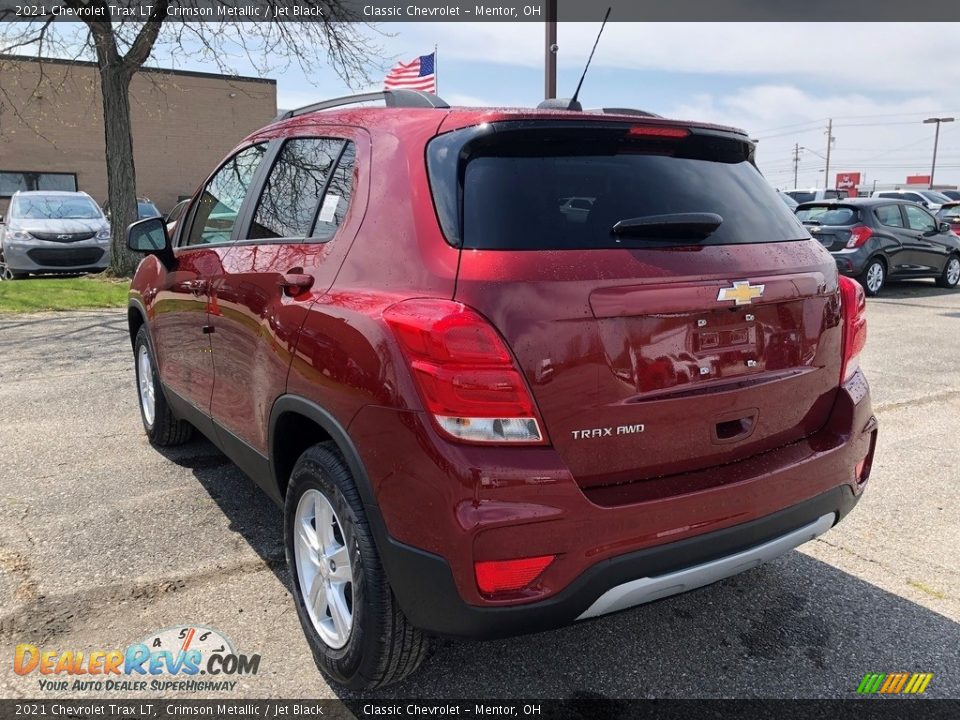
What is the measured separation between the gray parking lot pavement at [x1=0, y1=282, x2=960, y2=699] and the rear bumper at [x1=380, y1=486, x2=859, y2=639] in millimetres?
537

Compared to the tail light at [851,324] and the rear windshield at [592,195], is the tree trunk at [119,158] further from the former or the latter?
the tail light at [851,324]

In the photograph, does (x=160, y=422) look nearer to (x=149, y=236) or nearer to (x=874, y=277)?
(x=149, y=236)

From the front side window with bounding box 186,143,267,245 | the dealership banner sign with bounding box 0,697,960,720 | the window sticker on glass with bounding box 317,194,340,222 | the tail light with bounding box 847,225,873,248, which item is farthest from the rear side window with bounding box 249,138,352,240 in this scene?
the tail light with bounding box 847,225,873,248

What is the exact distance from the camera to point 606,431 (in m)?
2.05

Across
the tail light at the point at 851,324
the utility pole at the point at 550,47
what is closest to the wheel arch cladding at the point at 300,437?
the tail light at the point at 851,324

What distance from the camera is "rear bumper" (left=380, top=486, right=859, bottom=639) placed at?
78.2 inches

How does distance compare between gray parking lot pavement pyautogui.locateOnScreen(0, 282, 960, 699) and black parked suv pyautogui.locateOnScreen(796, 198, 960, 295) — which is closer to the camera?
gray parking lot pavement pyautogui.locateOnScreen(0, 282, 960, 699)

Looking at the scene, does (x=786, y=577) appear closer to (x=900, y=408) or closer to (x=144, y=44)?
(x=900, y=408)

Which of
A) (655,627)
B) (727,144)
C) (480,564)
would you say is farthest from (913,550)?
(480,564)

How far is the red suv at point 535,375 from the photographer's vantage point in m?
1.96

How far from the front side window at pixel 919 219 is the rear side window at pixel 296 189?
45.4ft

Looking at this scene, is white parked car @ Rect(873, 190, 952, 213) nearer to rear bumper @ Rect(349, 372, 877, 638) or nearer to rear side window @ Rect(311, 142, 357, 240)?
rear side window @ Rect(311, 142, 357, 240)

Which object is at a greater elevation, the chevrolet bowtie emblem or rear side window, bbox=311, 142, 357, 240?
rear side window, bbox=311, 142, 357, 240

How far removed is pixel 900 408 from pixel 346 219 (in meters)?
4.96
